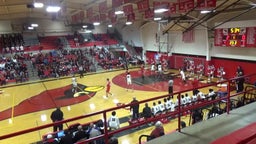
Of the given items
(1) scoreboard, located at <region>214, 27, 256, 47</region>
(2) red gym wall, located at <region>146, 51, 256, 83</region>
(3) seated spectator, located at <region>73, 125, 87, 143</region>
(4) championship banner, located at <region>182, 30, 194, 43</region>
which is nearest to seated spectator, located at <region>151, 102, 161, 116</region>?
(3) seated spectator, located at <region>73, 125, 87, 143</region>

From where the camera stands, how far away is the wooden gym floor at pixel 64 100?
38.5 ft

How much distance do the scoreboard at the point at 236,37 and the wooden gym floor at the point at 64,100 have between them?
454cm

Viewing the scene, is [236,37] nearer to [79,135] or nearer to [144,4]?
[144,4]

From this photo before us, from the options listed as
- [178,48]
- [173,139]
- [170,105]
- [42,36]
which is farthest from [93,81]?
[173,139]

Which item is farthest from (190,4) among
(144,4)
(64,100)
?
(64,100)

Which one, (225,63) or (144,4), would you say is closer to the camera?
(144,4)

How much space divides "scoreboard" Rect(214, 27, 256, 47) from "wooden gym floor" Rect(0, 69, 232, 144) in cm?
454

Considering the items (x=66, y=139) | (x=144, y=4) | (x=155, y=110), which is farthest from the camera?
(x=144, y=4)

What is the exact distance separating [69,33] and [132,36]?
1061cm

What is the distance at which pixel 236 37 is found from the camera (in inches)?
713

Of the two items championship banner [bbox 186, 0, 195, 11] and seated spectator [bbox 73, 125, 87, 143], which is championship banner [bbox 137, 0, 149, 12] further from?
seated spectator [bbox 73, 125, 87, 143]

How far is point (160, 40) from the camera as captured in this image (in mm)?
29453

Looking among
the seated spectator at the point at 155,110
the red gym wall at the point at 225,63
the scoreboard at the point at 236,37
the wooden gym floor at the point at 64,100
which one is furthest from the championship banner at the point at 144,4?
the red gym wall at the point at 225,63

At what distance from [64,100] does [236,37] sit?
577 inches
